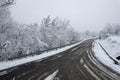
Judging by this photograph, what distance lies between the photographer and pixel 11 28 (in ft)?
67.9

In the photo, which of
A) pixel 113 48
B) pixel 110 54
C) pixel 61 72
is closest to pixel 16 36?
pixel 61 72

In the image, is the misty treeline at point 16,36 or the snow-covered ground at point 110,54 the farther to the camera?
the misty treeline at point 16,36

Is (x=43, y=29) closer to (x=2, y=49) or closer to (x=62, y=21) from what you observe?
(x=62, y=21)

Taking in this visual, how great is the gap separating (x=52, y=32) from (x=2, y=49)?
31.5 metres

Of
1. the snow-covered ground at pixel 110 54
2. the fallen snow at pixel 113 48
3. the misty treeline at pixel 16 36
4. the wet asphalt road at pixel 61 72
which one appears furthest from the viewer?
the fallen snow at pixel 113 48

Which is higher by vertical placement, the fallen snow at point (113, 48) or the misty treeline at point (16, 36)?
the misty treeline at point (16, 36)

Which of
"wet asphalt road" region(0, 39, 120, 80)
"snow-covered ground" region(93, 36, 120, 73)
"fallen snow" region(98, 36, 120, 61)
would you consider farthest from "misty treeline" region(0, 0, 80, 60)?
"fallen snow" region(98, 36, 120, 61)

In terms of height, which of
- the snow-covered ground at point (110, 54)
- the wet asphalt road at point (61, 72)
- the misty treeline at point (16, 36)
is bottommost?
the snow-covered ground at point (110, 54)

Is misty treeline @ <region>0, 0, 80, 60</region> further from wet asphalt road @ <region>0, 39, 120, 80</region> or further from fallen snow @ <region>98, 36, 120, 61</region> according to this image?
fallen snow @ <region>98, 36, 120, 61</region>

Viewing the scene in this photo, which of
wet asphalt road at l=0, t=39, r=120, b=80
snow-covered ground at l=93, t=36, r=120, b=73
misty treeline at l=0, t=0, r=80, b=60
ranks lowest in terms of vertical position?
snow-covered ground at l=93, t=36, r=120, b=73

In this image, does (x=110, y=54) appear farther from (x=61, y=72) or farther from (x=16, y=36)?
(x=61, y=72)

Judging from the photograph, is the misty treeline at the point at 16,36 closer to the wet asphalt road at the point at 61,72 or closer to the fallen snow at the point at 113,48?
the wet asphalt road at the point at 61,72

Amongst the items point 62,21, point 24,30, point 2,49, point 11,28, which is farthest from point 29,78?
point 62,21

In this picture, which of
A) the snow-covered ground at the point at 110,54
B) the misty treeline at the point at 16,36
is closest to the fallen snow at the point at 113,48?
the snow-covered ground at the point at 110,54
